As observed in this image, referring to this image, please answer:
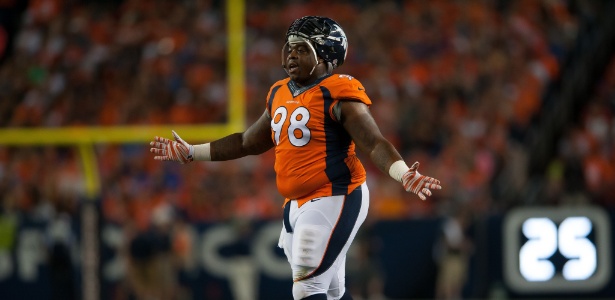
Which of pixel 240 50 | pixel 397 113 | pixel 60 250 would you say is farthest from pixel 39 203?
pixel 397 113

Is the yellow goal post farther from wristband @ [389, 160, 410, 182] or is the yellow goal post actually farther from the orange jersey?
wristband @ [389, 160, 410, 182]

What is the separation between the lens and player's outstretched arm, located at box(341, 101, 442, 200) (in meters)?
4.38

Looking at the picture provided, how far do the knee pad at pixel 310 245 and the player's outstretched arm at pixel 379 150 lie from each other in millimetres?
418

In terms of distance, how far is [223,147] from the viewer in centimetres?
530

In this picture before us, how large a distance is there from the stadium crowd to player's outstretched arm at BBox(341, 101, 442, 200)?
5.22 meters

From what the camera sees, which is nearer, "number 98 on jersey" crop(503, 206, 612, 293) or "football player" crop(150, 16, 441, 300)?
"football player" crop(150, 16, 441, 300)

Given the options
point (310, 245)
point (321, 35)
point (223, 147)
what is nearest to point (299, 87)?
point (321, 35)

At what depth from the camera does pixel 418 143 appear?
12.3m

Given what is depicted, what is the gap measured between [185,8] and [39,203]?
268cm

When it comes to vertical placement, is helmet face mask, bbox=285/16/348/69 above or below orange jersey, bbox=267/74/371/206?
above

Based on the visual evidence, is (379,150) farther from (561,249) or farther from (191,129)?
(561,249)

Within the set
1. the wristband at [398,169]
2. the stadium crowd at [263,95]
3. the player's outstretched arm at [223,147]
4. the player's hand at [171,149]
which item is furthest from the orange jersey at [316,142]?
the stadium crowd at [263,95]

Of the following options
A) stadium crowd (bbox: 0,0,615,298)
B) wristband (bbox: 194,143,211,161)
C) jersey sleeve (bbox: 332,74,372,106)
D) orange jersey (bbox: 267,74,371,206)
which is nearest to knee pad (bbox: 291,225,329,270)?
orange jersey (bbox: 267,74,371,206)

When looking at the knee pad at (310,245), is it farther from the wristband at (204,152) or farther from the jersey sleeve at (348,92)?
the wristband at (204,152)
